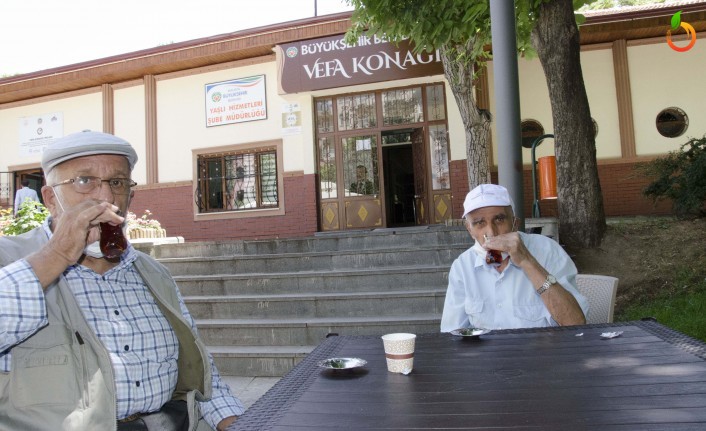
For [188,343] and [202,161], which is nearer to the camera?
[188,343]

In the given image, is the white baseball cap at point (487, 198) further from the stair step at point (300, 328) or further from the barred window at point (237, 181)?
the barred window at point (237, 181)

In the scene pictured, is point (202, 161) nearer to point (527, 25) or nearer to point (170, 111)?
point (170, 111)

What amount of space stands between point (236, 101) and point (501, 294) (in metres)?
10.00

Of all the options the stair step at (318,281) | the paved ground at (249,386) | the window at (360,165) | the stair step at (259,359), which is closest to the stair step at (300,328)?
the stair step at (259,359)

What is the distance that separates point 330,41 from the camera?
9.70 metres

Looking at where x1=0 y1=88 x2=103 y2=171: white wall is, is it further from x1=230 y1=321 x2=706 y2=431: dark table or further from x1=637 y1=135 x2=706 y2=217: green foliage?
x1=230 y1=321 x2=706 y2=431: dark table

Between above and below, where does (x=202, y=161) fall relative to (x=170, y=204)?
above

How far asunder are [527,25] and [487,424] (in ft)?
22.3

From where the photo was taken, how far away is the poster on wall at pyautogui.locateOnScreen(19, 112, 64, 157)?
1300 centimetres

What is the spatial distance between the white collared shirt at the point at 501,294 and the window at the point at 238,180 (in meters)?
8.81

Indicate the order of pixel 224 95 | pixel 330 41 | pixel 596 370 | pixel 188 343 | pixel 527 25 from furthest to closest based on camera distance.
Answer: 1. pixel 224 95
2. pixel 330 41
3. pixel 527 25
4. pixel 188 343
5. pixel 596 370

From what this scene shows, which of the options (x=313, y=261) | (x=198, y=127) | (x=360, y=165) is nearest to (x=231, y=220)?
(x=198, y=127)

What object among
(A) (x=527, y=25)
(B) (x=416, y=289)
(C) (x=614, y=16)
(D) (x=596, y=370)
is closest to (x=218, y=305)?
(B) (x=416, y=289)

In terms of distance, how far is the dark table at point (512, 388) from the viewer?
4.49 ft
